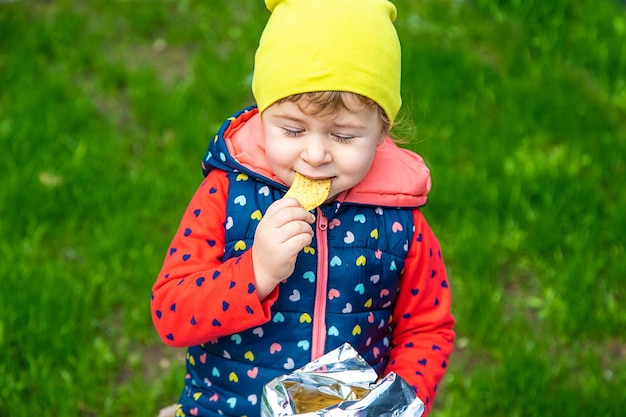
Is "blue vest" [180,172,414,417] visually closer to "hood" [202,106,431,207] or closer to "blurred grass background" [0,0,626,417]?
"hood" [202,106,431,207]

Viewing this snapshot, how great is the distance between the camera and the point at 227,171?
6.55 ft

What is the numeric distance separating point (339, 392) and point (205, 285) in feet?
1.14

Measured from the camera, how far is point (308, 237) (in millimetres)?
1763

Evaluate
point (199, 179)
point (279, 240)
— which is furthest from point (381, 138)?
point (199, 179)


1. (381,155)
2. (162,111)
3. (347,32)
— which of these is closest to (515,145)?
(162,111)

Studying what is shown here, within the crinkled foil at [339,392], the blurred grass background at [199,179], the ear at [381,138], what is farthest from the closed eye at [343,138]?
the blurred grass background at [199,179]

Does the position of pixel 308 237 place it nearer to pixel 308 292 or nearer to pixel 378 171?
pixel 308 292

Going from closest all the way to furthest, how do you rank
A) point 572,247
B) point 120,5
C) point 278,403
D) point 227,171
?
point 278,403 < point 227,171 < point 572,247 < point 120,5

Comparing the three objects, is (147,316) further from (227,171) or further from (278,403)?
(278,403)

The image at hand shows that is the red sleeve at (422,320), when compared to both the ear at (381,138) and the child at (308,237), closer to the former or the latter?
the child at (308,237)

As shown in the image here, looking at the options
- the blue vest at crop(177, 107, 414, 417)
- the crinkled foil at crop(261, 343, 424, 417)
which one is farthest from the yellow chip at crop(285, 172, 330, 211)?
the crinkled foil at crop(261, 343, 424, 417)

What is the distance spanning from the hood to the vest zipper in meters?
0.08

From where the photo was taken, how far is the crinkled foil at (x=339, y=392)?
1.69 metres

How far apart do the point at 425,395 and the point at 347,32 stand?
810mm
